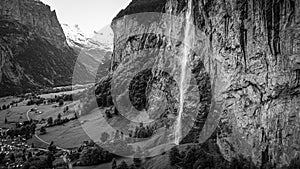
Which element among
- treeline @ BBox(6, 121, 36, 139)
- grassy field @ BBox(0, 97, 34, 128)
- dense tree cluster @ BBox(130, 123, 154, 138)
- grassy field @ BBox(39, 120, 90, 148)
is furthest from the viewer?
grassy field @ BBox(0, 97, 34, 128)

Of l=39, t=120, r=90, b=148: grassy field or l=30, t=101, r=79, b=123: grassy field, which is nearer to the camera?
l=39, t=120, r=90, b=148: grassy field

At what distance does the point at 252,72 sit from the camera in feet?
191

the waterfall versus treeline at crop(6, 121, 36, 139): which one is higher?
the waterfall

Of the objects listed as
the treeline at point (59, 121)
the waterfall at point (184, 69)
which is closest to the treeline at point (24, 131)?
the treeline at point (59, 121)

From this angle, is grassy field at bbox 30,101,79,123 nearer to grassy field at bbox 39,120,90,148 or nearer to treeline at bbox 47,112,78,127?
treeline at bbox 47,112,78,127

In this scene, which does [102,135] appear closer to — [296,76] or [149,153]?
[149,153]

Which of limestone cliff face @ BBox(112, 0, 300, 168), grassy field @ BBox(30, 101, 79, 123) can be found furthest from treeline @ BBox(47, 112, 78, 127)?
limestone cliff face @ BBox(112, 0, 300, 168)

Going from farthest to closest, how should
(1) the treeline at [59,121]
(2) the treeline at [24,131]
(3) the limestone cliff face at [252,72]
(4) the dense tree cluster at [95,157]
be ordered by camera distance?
1. (1) the treeline at [59,121]
2. (2) the treeline at [24,131]
3. (4) the dense tree cluster at [95,157]
4. (3) the limestone cliff face at [252,72]

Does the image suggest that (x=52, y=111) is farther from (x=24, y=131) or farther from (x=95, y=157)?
(x=95, y=157)

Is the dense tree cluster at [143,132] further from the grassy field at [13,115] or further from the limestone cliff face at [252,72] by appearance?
the grassy field at [13,115]

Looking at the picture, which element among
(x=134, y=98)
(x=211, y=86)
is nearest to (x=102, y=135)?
(x=134, y=98)

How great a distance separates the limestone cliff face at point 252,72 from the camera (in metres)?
51.9

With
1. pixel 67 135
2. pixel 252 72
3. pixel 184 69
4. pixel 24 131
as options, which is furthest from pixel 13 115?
pixel 252 72

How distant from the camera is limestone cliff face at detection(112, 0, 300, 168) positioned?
51875 millimetres
